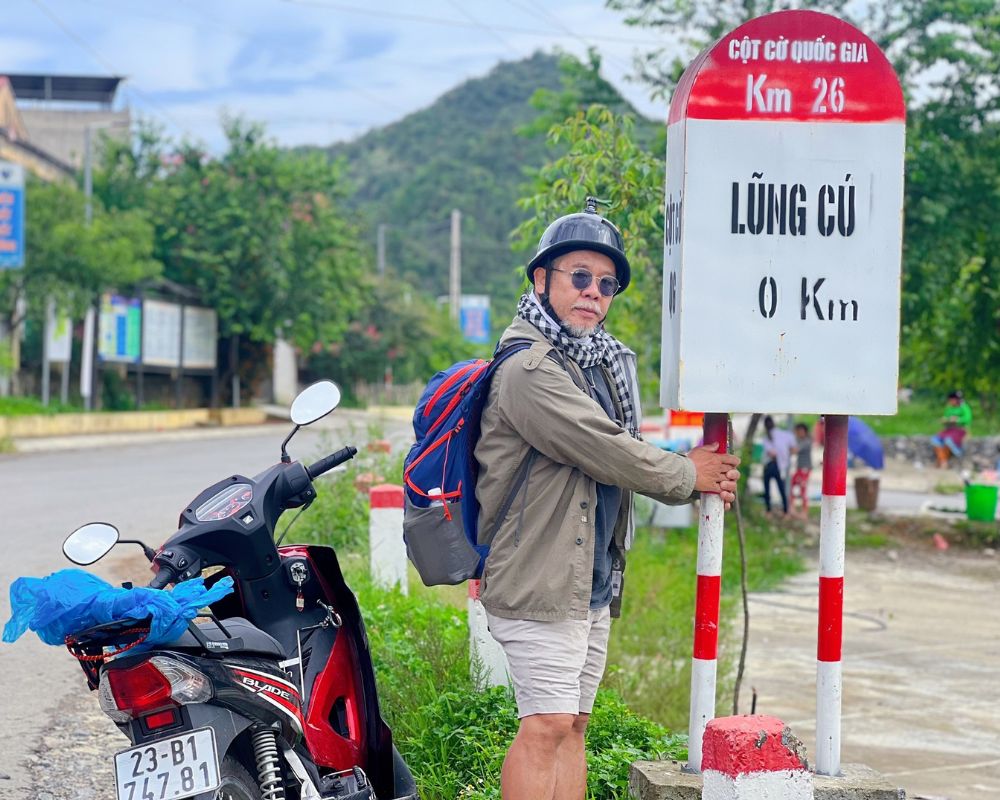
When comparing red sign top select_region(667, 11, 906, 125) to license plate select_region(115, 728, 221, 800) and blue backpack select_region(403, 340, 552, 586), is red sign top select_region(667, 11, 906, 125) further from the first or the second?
license plate select_region(115, 728, 221, 800)

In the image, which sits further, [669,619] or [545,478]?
[669,619]

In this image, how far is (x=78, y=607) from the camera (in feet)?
10.6

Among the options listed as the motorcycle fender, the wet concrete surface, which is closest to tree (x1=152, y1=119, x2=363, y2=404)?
the wet concrete surface

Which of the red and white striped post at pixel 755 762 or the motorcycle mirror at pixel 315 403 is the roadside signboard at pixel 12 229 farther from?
the red and white striped post at pixel 755 762

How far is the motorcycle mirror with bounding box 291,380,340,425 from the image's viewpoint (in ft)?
13.8

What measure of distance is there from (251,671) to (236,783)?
283mm

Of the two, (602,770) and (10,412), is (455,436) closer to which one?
(602,770)

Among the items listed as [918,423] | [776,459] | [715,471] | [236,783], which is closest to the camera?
[236,783]

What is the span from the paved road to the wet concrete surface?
3.65 meters

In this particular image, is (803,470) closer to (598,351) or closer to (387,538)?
(387,538)

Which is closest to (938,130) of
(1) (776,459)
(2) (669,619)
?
(1) (776,459)

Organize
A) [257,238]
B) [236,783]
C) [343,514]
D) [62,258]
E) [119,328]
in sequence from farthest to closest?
[257,238]
[119,328]
[62,258]
[343,514]
[236,783]

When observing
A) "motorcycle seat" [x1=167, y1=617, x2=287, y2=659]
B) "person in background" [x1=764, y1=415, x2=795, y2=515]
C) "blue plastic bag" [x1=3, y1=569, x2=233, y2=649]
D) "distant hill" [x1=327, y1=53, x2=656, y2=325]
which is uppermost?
"distant hill" [x1=327, y1=53, x2=656, y2=325]

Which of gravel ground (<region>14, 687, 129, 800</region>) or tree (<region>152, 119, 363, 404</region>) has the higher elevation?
tree (<region>152, 119, 363, 404</region>)
